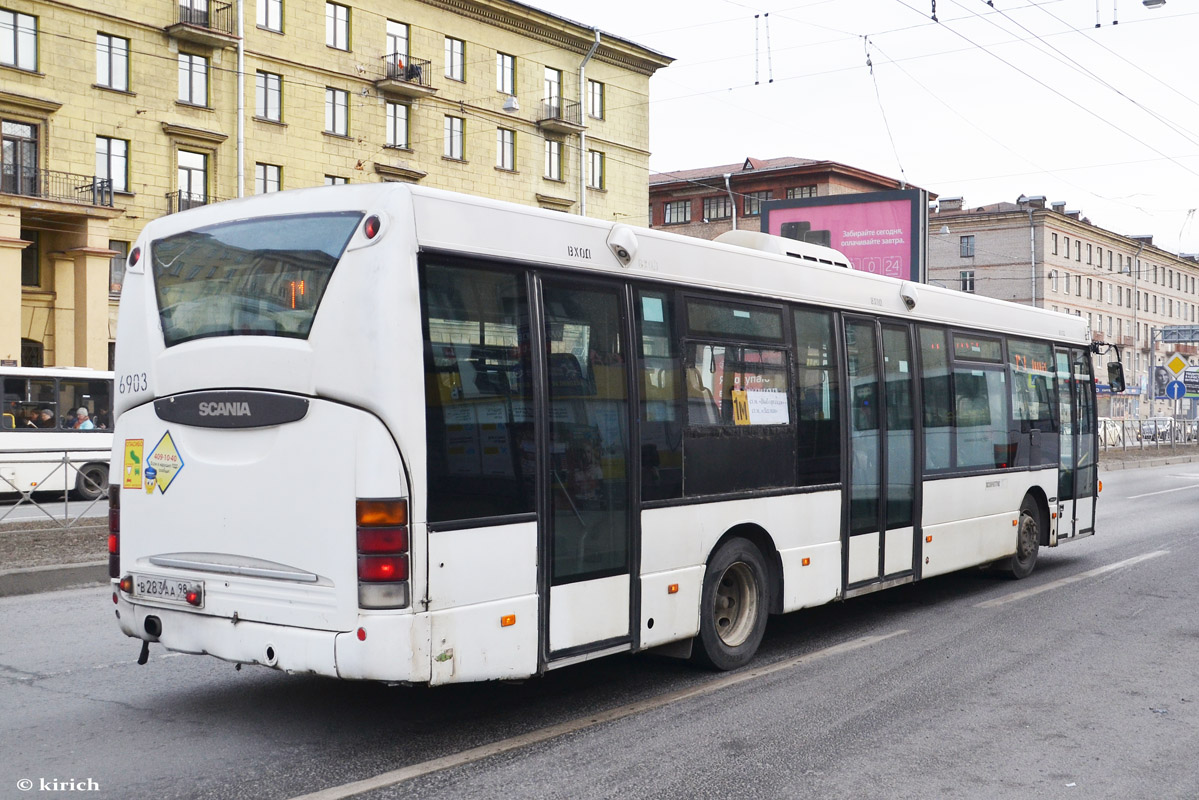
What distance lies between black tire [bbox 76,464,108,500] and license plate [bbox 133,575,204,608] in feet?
43.2

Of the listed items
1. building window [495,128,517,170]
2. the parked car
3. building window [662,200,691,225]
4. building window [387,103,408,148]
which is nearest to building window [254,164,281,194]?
building window [387,103,408,148]

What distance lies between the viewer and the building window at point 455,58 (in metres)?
42.7

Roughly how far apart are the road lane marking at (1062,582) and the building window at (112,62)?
3064 centimetres

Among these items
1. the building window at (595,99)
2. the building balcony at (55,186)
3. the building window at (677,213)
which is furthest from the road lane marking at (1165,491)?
the building window at (677,213)

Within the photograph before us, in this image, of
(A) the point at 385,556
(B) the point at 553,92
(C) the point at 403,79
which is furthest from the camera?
(B) the point at 553,92

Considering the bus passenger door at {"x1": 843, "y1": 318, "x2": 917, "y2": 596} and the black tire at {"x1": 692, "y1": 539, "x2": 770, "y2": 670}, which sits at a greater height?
the bus passenger door at {"x1": 843, "y1": 318, "x2": 917, "y2": 596}

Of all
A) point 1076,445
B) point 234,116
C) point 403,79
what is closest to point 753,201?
point 403,79

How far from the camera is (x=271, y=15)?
A: 37.5 metres

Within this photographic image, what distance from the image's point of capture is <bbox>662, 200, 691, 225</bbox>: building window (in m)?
83.7

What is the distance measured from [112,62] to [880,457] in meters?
31.5

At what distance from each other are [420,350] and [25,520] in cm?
1150

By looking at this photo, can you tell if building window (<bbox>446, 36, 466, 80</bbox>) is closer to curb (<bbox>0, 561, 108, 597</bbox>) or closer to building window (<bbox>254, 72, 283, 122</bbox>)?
building window (<bbox>254, 72, 283, 122</bbox>)

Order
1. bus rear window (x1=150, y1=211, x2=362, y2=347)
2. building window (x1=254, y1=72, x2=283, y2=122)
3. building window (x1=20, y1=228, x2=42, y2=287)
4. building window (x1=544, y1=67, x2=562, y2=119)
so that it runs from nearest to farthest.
Result: bus rear window (x1=150, y1=211, x2=362, y2=347)
building window (x1=20, y1=228, x2=42, y2=287)
building window (x1=254, y1=72, x2=283, y2=122)
building window (x1=544, y1=67, x2=562, y2=119)

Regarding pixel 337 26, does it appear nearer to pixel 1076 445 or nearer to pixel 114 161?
pixel 114 161
